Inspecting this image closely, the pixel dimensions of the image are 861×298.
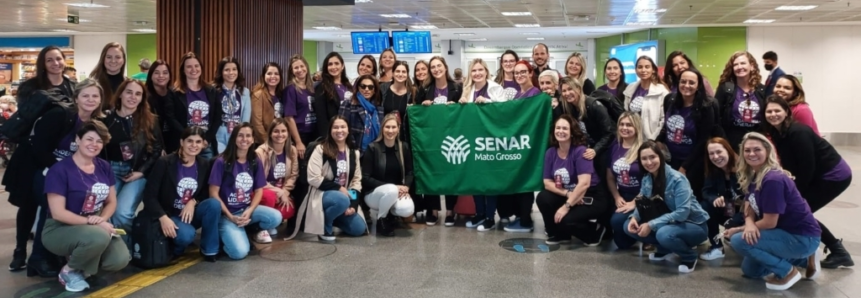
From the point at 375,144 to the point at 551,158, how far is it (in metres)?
1.52

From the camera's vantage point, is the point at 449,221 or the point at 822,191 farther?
the point at 449,221

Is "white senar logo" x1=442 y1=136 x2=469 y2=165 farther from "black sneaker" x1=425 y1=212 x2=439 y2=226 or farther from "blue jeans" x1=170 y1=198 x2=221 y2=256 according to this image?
"blue jeans" x1=170 y1=198 x2=221 y2=256

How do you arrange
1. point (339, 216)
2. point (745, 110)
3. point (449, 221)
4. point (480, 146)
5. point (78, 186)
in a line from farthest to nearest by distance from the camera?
point (449, 221) → point (480, 146) → point (339, 216) → point (745, 110) → point (78, 186)

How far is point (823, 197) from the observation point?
4641 mm

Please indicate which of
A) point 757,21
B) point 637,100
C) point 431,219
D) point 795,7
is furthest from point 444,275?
point 757,21

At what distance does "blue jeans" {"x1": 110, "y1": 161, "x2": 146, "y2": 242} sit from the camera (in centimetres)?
454

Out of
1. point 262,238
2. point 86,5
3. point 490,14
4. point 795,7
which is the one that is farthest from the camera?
point 490,14

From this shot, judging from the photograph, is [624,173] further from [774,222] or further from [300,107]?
[300,107]

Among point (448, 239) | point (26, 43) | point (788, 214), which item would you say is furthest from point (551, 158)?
point (26, 43)

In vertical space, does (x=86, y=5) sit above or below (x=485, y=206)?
above

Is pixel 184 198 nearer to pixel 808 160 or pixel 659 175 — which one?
pixel 659 175

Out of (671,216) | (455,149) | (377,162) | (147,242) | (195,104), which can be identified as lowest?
(147,242)

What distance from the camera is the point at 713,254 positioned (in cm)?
494

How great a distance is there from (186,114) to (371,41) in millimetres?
12168
